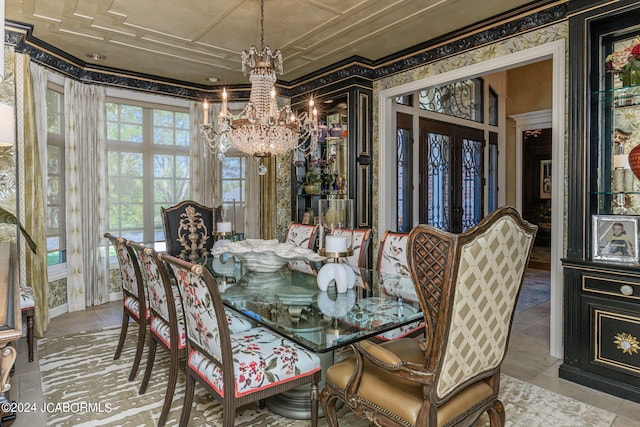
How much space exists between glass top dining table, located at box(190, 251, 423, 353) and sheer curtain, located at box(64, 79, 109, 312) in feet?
8.21

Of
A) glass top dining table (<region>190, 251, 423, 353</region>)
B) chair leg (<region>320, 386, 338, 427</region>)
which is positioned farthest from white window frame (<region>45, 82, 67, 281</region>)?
chair leg (<region>320, 386, 338, 427</region>)

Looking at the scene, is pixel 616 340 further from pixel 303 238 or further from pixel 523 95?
pixel 523 95

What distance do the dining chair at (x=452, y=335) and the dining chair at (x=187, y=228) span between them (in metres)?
2.57

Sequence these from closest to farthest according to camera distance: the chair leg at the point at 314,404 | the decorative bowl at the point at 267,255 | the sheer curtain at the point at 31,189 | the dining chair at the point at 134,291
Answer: the chair leg at the point at 314,404 → the dining chair at the point at 134,291 → the decorative bowl at the point at 267,255 → the sheer curtain at the point at 31,189

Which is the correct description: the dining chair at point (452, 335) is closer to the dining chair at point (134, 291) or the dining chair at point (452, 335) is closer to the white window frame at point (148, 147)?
the dining chair at point (134, 291)

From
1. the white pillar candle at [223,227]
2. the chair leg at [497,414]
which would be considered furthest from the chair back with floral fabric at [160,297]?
the chair leg at [497,414]

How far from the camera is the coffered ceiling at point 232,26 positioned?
3146 millimetres

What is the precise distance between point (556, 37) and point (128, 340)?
4.32 metres

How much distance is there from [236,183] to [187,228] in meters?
1.76

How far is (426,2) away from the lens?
309cm

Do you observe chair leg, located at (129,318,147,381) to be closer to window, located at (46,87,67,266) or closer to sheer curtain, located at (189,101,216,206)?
window, located at (46,87,67,266)

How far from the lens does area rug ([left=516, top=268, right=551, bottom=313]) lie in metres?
4.67

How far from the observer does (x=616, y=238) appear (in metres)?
2.61

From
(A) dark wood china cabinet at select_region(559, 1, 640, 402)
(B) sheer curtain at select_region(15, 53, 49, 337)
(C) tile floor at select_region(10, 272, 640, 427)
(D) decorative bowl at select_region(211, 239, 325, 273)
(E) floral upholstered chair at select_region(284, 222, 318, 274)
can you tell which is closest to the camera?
(C) tile floor at select_region(10, 272, 640, 427)
